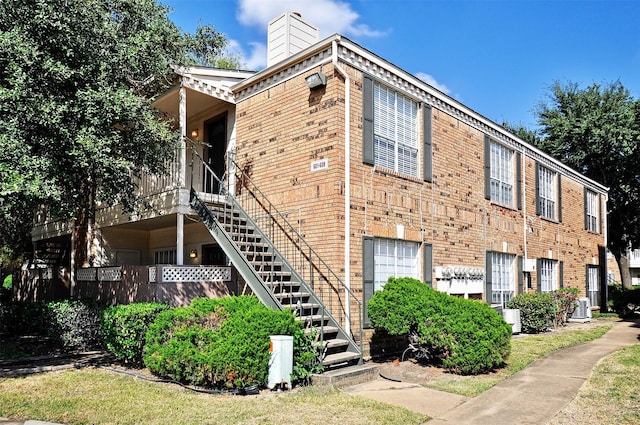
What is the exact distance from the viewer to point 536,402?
7074 millimetres

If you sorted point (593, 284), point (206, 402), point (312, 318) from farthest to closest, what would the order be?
point (593, 284), point (312, 318), point (206, 402)

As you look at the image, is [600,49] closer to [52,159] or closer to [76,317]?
[52,159]

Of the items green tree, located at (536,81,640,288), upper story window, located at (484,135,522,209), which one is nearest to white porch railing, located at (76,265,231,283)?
upper story window, located at (484,135,522,209)

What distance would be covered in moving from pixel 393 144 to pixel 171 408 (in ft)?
23.4

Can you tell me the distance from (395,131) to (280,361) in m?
6.01

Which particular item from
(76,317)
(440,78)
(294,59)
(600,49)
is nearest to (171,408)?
(76,317)

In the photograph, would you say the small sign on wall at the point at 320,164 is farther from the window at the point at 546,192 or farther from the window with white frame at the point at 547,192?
the window with white frame at the point at 547,192

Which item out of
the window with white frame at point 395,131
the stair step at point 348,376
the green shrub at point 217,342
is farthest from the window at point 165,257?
Answer: the stair step at point 348,376

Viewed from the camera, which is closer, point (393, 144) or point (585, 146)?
point (393, 144)

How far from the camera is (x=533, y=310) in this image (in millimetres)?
14352

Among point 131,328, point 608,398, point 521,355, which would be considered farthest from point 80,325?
point 608,398

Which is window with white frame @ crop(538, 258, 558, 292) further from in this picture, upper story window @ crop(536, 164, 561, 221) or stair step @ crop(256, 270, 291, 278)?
stair step @ crop(256, 270, 291, 278)

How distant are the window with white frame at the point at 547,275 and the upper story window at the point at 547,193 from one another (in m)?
1.64

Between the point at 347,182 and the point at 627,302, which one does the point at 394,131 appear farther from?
the point at 627,302
